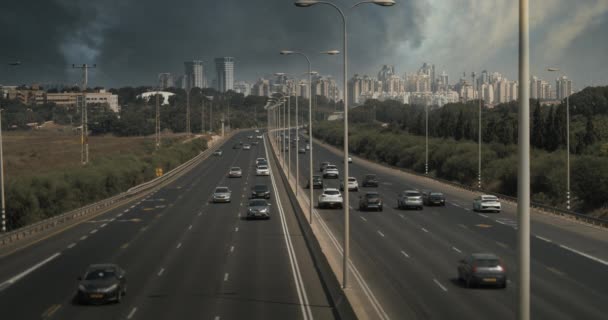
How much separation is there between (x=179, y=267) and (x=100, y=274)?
760 cm

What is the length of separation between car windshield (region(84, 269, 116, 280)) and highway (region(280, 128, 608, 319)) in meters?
8.40

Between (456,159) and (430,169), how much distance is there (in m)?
14.6

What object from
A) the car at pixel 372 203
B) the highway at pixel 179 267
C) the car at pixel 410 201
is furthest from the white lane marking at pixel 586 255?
the car at pixel 372 203

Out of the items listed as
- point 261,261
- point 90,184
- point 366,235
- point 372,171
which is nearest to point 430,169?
point 372,171

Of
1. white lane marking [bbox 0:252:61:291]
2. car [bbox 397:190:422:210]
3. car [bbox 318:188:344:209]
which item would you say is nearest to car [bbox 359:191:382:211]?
car [bbox 397:190:422:210]

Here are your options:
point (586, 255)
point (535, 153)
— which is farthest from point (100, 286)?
point (535, 153)

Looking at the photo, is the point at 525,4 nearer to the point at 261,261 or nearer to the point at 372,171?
the point at 261,261

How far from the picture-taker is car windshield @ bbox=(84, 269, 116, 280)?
26.0 meters

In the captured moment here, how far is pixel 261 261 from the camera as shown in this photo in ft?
114

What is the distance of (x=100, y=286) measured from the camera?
25594 mm

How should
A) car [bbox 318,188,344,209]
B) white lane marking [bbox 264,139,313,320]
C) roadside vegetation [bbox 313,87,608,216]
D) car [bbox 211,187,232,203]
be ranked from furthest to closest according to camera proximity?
car [bbox 211,187,232,203]
roadside vegetation [bbox 313,87,608,216]
car [bbox 318,188,344,209]
white lane marking [bbox 264,139,313,320]

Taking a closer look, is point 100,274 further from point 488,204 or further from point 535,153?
point 535,153

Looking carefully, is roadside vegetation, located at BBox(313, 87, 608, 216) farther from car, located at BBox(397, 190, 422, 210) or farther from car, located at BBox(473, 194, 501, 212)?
car, located at BBox(397, 190, 422, 210)

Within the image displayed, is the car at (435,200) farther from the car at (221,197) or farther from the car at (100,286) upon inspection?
the car at (100,286)
